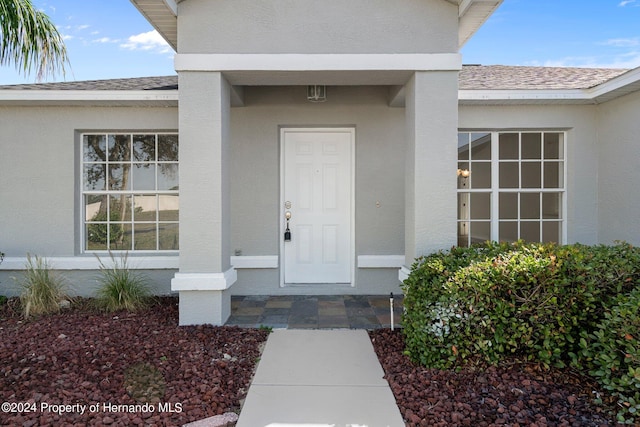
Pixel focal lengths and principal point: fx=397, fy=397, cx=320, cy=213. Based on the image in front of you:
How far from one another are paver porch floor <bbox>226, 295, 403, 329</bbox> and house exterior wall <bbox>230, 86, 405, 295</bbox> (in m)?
0.24

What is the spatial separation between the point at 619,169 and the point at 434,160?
10.4 feet

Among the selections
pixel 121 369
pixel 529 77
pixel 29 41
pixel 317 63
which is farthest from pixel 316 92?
pixel 29 41

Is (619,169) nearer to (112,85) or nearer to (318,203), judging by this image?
(318,203)

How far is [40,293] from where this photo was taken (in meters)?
5.19

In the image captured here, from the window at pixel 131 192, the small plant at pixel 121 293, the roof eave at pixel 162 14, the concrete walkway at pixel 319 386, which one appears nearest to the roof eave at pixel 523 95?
the concrete walkway at pixel 319 386

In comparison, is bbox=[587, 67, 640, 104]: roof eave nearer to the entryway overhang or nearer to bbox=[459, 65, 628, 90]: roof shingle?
bbox=[459, 65, 628, 90]: roof shingle

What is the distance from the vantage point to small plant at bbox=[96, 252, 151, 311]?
A: 17.2 ft

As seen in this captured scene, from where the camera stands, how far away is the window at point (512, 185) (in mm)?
6164

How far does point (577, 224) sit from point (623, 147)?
4.10 ft

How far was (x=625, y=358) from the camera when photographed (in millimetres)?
2670

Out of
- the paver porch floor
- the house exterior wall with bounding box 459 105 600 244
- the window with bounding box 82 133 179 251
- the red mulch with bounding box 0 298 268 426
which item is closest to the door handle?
the paver porch floor

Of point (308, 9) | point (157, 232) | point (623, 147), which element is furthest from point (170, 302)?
point (623, 147)

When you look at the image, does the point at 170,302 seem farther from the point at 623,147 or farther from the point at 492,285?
the point at 623,147

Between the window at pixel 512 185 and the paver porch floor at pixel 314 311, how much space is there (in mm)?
1884
